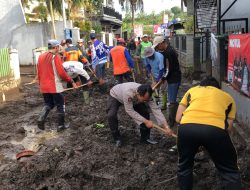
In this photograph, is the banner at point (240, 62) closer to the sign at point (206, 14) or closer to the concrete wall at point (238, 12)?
the concrete wall at point (238, 12)

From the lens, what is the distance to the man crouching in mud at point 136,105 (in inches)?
215

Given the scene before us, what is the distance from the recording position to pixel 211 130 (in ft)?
12.5

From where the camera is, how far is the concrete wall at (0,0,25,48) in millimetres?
22641

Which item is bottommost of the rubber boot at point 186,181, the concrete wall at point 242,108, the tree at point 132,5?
the rubber boot at point 186,181

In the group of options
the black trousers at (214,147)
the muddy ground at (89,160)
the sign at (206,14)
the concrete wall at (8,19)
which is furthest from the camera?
the concrete wall at (8,19)

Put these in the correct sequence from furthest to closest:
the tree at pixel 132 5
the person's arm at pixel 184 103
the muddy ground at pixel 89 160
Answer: the tree at pixel 132 5, the muddy ground at pixel 89 160, the person's arm at pixel 184 103

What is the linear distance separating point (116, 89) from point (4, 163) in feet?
7.28

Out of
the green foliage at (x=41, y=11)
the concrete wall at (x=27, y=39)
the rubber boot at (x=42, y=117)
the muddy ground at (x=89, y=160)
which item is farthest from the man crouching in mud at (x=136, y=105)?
the green foliage at (x=41, y=11)

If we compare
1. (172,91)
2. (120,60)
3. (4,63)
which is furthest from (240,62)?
(4,63)

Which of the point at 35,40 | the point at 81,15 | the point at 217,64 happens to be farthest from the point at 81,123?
the point at 81,15

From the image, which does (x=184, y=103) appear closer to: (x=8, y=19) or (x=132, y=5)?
(x=8, y=19)

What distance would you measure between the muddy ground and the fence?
14.3ft

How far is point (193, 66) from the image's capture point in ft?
48.5

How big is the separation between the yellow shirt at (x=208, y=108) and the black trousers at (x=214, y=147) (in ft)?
0.23
